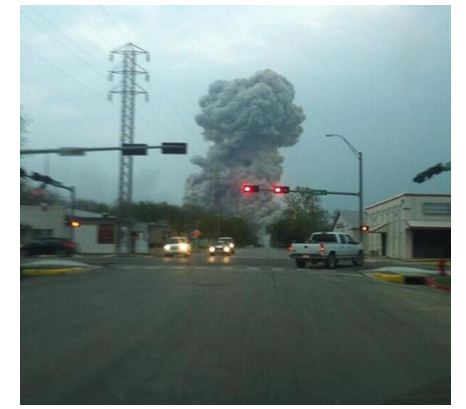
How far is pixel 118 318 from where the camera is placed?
611 inches

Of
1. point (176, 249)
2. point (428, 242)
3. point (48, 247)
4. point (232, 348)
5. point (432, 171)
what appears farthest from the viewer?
point (428, 242)

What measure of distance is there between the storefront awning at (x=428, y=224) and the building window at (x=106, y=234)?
2867 centimetres

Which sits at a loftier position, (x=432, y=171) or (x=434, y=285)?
(x=432, y=171)

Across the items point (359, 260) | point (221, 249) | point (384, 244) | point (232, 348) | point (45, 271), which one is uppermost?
point (232, 348)

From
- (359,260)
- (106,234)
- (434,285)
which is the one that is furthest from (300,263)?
(106,234)

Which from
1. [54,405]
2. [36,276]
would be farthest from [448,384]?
[36,276]

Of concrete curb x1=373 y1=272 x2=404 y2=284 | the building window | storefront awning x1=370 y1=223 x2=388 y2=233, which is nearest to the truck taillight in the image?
the building window

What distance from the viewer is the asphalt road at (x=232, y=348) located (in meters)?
8.91

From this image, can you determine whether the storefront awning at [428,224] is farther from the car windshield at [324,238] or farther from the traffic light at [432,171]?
the traffic light at [432,171]

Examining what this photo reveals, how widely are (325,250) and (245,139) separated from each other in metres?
102

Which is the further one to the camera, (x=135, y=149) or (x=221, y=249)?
(x=221, y=249)

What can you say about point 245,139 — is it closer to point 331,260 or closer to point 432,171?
point 331,260

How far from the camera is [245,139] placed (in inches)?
5600

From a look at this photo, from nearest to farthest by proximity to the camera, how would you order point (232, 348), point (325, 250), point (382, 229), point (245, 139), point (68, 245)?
point (232, 348)
point (325, 250)
point (68, 245)
point (382, 229)
point (245, 139)
